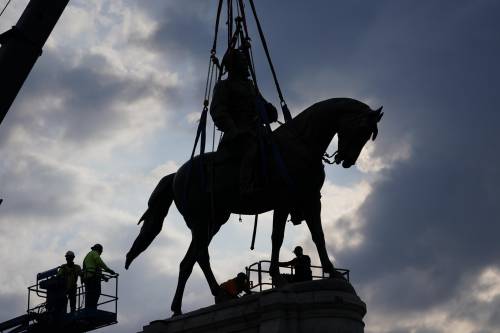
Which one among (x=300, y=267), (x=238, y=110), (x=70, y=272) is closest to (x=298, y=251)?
(x=300, y=267)

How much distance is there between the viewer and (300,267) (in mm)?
25391

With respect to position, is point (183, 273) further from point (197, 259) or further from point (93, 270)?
point (93, 270)

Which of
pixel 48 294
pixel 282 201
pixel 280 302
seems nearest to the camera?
pixel 280 302

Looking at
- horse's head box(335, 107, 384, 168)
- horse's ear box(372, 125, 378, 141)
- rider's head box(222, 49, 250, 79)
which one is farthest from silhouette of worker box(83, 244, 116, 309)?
horse's ear box(372, 125, 378, 141)

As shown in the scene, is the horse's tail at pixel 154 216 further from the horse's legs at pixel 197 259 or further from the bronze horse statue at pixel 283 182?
the horse's legs at pixel 197 259

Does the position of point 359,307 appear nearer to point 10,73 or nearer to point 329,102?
point 329,102

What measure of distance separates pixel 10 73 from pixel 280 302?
8.74m

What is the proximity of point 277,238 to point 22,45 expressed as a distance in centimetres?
770

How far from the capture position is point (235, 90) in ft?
89.2

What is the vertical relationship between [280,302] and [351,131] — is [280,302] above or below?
below

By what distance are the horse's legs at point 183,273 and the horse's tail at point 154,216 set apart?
1.27 metres

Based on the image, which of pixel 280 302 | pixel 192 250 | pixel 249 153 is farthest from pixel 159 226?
pixel 280 302

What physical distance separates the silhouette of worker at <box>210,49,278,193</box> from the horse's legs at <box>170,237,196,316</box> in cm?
232

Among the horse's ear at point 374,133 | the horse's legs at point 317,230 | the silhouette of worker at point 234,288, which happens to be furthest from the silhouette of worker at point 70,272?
the horse's ear at point 374,133
